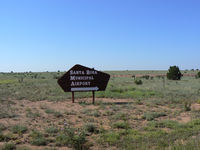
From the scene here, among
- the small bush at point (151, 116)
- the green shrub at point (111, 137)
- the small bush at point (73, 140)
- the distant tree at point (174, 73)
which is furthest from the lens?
the distant tree at point (174, 73)

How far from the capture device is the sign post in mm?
15539

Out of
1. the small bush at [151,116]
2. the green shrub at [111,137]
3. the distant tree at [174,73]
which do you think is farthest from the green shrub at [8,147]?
the distant tree at [174,73]

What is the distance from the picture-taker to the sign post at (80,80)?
1554cm

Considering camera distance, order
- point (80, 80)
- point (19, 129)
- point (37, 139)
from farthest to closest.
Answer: point (80, 80) < point (19, 129) < point (37, 139)

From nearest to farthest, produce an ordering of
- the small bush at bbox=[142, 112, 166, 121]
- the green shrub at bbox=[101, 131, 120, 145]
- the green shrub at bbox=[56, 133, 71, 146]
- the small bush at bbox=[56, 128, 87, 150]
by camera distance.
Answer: the small bush at bbox=[56, 128, 87, 150]
the green shrub at bbox=[56, 133, 71, 146]
the green shrub at bbox=[101, 131, 120, 145]
the small bush at bbox=[142, 112, 166, 121]

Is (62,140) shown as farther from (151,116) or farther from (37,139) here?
(151,116)

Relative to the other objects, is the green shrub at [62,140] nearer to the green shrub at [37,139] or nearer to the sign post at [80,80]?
the green shrub at [37,139]

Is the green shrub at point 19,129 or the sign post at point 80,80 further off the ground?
the sign post at point 80,80

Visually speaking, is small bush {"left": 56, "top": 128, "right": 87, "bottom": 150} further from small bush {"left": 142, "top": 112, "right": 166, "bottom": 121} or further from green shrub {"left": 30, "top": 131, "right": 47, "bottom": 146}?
small bush {"left": 142, "top": 112, "right": 166, "bottom": 121}

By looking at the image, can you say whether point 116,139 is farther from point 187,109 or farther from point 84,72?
point 84,72

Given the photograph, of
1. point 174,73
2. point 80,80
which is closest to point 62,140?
point 80,80

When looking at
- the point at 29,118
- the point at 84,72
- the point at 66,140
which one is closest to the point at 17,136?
the point at 66,140

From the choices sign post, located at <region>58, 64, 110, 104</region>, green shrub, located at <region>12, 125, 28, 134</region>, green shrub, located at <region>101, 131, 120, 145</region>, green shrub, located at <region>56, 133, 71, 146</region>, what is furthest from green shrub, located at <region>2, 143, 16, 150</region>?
sign post, located at <region>58, 64, 110, 104</region>

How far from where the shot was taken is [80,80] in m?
15.8
